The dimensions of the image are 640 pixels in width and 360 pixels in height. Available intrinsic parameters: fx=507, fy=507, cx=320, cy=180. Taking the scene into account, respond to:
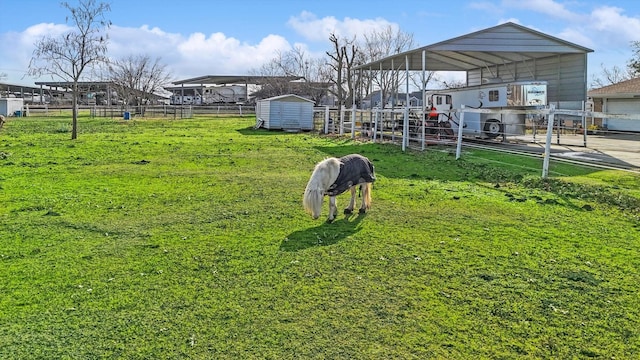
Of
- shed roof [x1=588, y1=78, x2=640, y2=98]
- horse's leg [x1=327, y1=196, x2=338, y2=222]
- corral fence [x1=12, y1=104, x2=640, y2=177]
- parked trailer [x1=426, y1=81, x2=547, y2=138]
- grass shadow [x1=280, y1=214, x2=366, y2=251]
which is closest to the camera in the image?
grass shadow [x1=280, y1=214, x2=366, y2=251]

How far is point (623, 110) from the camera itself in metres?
28.0

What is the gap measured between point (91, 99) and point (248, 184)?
67.0m

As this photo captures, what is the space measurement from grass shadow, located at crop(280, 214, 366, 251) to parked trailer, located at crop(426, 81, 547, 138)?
10571mm

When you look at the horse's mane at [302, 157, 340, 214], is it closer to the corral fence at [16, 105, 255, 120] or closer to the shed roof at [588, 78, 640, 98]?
the shed roof at [588, 78, 640, 98]

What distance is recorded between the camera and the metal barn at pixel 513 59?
1538 centimetres

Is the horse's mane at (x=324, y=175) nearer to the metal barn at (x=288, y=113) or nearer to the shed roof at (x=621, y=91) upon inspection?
the metal barn at (x=288, y=113)

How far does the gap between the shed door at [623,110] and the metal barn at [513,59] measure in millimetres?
9845

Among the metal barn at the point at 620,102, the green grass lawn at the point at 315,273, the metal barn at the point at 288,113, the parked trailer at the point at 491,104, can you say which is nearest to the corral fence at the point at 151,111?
the metal barn at the point at 288,113

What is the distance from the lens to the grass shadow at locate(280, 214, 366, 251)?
5332 millimetres

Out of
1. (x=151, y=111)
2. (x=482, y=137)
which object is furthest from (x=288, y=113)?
(x=151, y=111)

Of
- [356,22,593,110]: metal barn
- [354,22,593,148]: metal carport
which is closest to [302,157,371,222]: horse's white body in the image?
[354,22,593,148]: metal carport

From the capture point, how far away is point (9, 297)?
152 inches

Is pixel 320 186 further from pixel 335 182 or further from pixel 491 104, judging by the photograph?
pixel 491 104

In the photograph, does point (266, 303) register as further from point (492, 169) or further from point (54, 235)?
point (492, 169)
